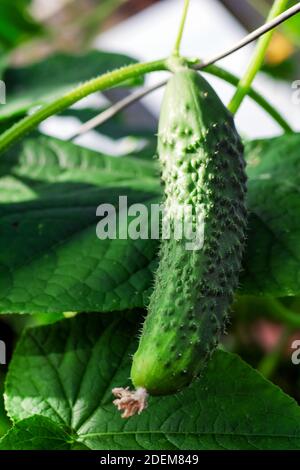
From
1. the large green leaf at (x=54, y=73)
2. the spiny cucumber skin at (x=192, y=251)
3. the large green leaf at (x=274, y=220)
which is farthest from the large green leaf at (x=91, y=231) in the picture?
the large green leaf at (x=54, y=73)

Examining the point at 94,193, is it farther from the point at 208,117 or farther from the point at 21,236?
the point at 208,117

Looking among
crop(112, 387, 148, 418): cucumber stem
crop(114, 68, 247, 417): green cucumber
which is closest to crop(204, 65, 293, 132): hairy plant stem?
crop(114, 68, 247, 417): green cucumber

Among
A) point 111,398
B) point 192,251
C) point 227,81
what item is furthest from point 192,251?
point 227,81

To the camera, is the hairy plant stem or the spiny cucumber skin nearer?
the spiny cucumber skin

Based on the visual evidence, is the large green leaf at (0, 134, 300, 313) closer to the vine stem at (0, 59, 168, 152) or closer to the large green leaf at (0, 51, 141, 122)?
the vine stem at (0, 59, 168, 152)

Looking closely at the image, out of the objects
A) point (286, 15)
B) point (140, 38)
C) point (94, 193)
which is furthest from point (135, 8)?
point (286, 15)

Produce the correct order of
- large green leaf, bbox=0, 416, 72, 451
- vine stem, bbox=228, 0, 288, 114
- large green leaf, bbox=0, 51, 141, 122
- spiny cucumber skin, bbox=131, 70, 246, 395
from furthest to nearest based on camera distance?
1. large green leaf, bbox=0, 51, 141, 122
2. vine stem, bbox=228, 0, 288, 114
3. large green leaf, bbox=0, 416, 72, 451
4. spiny cucumber skin, bbox=131, 70, 246, 395

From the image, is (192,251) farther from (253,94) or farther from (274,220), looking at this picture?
(253,94)
